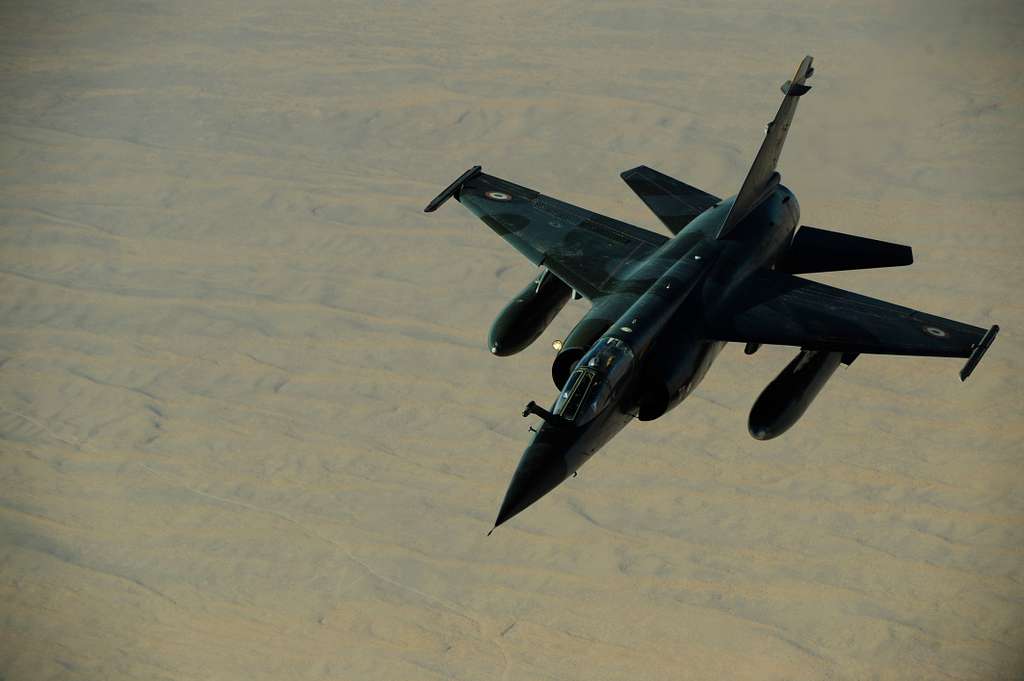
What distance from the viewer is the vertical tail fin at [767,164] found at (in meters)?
22.9

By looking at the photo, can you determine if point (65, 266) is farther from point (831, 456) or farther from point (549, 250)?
point (831, 456)

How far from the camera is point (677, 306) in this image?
20.6 meters

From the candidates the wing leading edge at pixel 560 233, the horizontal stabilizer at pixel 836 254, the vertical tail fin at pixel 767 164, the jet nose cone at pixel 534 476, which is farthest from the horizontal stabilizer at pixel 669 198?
the jet nose cone at pixel 534 476

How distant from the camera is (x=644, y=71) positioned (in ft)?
116

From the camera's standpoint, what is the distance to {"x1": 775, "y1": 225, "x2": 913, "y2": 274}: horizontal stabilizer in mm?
23750

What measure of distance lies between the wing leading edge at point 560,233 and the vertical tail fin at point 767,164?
62.5 inches

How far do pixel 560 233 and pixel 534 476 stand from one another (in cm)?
740

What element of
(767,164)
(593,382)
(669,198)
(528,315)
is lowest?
(528,315)

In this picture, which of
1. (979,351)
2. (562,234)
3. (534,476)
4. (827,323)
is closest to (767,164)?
(827,323)

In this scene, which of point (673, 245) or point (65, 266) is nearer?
point (673, 245)

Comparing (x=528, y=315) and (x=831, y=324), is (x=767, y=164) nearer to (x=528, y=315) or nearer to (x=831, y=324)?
(x=831, y=324)

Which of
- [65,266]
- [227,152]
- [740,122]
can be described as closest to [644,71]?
[740,122]

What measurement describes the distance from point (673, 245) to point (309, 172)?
40.2 ft

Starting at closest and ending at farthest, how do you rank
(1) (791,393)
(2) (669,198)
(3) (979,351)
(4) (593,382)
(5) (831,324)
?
(4) (593,382)
(3) (979,351)
(1) (791,393)
(5) (831,324)
(2) (669,198)
